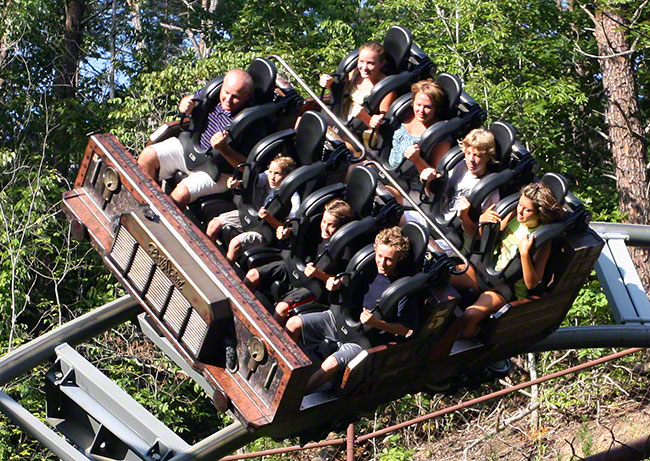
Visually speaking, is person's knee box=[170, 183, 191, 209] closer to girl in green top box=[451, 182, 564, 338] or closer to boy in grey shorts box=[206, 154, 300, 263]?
boy in grey shorts box=[206, 154, 300, 263]

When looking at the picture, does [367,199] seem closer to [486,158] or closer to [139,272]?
[486,158]

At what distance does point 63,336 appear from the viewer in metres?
4.55

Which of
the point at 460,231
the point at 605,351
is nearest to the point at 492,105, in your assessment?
the point at 605,351

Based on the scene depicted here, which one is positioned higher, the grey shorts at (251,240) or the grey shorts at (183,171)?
the grey shorts at (183,171)

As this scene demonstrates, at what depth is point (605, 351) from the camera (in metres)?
10.0

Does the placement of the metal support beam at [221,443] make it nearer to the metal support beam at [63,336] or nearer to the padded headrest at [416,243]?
the metal support beam at [63,336]

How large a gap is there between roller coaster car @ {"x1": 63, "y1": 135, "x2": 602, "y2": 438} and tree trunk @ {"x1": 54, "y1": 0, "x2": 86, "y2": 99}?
26.4ft

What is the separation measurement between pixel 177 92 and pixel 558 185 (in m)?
6.80

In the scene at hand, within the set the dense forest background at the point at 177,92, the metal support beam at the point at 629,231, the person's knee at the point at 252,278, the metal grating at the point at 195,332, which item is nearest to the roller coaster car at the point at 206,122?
the person's knee at the point at 252,278

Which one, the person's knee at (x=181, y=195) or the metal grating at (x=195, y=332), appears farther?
the person's knee at (x=181, y=195)

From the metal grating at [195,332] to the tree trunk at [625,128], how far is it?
7.29m

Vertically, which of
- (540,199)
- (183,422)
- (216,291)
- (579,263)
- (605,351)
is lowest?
(605,351)

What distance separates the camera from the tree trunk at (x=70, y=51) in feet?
39.5

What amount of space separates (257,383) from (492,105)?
663cm
